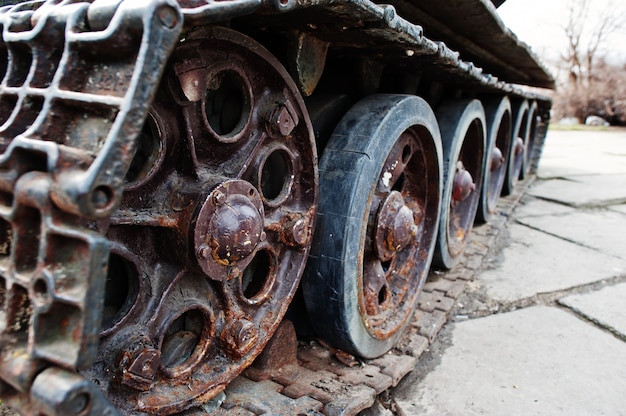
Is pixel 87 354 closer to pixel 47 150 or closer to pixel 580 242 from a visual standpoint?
pixel 47 150

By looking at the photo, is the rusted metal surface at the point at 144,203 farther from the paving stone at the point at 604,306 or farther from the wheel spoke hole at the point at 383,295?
the paving stone at the point at 604,306

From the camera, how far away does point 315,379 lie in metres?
1.59

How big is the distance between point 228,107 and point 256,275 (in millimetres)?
492

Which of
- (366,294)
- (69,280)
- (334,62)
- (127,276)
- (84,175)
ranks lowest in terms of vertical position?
(366,294)

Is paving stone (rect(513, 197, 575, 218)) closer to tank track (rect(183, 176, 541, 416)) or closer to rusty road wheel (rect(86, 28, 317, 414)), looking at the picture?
tank track (rect(183, 176, 541, 416))

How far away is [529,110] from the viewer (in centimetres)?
504

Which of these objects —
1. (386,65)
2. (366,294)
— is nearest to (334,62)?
(386,65)

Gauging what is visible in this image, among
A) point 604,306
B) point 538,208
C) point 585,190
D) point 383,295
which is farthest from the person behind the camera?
point 585,190

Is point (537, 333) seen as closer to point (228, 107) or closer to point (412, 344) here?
point (412, 344)

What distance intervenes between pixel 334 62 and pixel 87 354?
1.42 metres

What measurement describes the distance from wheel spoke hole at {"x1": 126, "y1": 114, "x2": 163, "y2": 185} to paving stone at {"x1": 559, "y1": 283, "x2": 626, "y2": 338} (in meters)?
2.03

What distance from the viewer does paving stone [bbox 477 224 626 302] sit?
274cm

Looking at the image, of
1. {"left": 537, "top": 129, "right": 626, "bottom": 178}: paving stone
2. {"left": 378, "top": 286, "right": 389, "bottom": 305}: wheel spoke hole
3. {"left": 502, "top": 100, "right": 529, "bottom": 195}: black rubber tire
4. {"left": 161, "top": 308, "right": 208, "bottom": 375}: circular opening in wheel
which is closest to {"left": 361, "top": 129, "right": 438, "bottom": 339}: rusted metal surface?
{"left": 378, "top": 286, "right": 389, "bottom": 305}: wheel spoke hole

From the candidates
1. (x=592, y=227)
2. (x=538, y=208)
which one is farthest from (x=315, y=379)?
(x=538, y=208)
